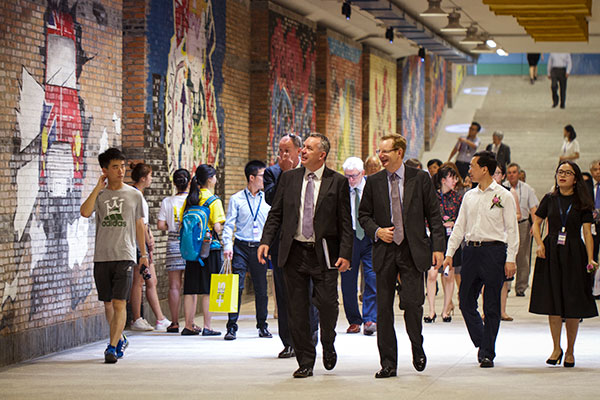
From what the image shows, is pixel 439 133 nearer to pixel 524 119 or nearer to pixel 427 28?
pixel 524 119

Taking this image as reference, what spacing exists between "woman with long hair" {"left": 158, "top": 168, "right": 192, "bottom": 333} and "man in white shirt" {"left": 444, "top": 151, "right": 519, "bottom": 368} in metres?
3.29

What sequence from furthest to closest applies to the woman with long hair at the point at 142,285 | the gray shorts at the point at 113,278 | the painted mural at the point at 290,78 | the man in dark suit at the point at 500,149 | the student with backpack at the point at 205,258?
the man in dark suit at the point at 500,149, the painted mural at the point at 290,78, the woman with long hair at the point at 142,285, the student with backpack at the point at 205,258, the gray shorts at the point at 113,278

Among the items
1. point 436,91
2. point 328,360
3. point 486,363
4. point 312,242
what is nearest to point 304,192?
point 312,242

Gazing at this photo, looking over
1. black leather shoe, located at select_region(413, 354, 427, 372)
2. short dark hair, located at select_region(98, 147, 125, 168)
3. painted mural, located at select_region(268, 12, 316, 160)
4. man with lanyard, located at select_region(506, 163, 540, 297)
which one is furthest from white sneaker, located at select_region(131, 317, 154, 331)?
man with lanyard, located at select_region(506, 163, 540, 297)

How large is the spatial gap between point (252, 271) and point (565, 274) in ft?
9.79

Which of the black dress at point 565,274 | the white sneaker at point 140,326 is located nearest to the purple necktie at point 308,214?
the black dress at point 565,274

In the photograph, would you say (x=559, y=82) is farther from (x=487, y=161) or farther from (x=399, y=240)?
(x=399, y=240)

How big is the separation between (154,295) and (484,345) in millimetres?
3839

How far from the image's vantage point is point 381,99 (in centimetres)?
2097

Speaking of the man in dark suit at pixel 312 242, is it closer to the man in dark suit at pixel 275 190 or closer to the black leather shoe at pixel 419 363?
the black leather shoe at pixel 419 363

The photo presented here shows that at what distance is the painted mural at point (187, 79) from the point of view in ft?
35.4

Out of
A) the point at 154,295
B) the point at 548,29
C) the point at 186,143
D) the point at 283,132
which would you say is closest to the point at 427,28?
the point at 548,29

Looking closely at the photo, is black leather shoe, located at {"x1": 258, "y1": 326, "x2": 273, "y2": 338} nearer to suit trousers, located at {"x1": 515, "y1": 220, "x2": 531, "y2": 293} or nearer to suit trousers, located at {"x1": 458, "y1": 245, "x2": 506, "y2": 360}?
suit trousers, located at {"x1": 458, "y1": 245, "x2": 506, "y2": 360}

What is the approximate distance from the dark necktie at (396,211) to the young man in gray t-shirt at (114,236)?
2.12 m
